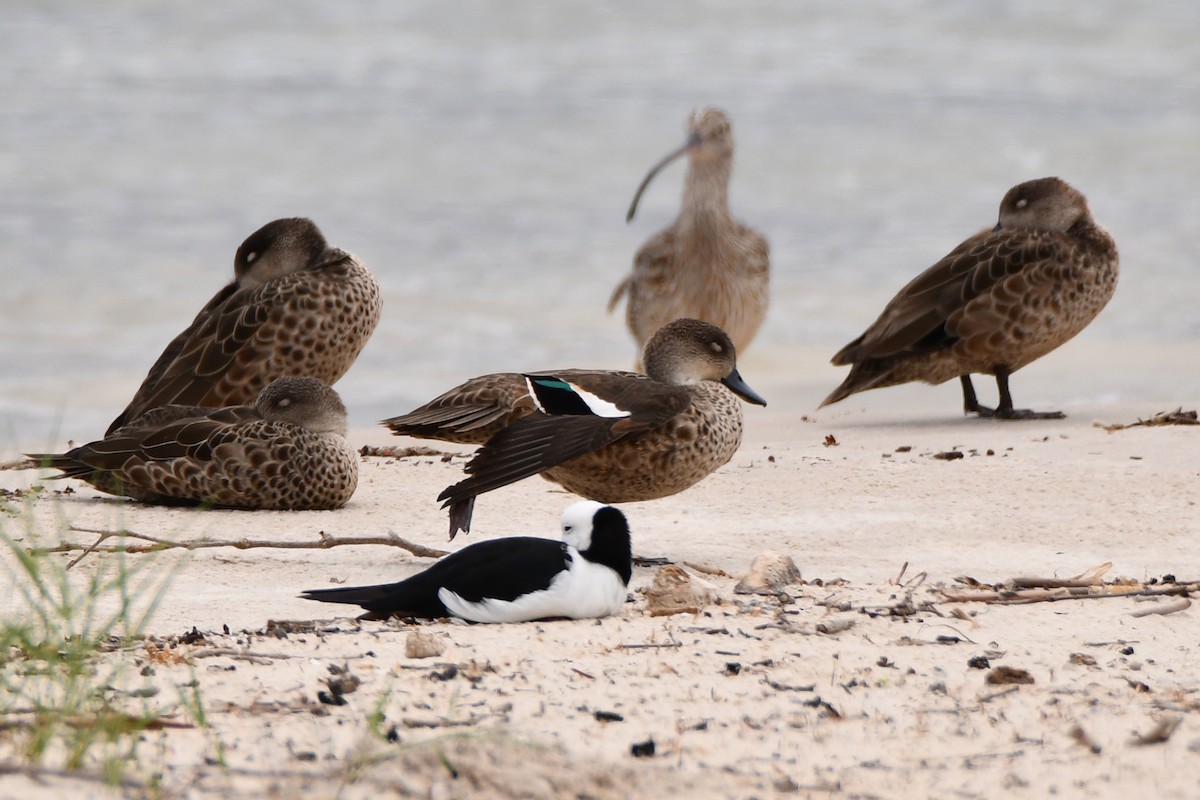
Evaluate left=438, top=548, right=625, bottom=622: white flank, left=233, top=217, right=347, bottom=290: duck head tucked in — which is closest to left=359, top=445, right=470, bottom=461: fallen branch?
left=233, top=217, right=347, bottom=290: duck head tucked in

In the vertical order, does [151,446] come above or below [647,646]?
above

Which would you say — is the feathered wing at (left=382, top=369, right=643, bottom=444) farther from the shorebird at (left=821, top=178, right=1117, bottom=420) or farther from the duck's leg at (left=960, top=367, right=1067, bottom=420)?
the duck's leg at (left=960, top=367, right=1067, bottom=420)

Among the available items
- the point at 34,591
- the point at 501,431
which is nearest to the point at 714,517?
the point at 501,431

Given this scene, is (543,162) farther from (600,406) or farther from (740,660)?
(740,660)

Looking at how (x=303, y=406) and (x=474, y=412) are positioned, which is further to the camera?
(x=303, y=406)

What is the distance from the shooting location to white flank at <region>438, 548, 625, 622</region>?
4.54 metres

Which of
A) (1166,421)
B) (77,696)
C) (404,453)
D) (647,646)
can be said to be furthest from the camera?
(1166,421)

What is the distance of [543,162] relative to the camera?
66.1 ft

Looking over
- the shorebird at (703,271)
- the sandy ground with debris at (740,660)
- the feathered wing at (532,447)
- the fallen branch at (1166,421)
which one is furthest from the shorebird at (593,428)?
the shorebird at (703,271)

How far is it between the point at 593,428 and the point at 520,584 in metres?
1.08

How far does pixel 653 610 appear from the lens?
4.73m

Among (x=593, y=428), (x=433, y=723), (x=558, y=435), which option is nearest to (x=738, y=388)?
(x=593, y=428)

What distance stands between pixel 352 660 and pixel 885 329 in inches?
205

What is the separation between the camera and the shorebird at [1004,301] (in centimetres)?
852
